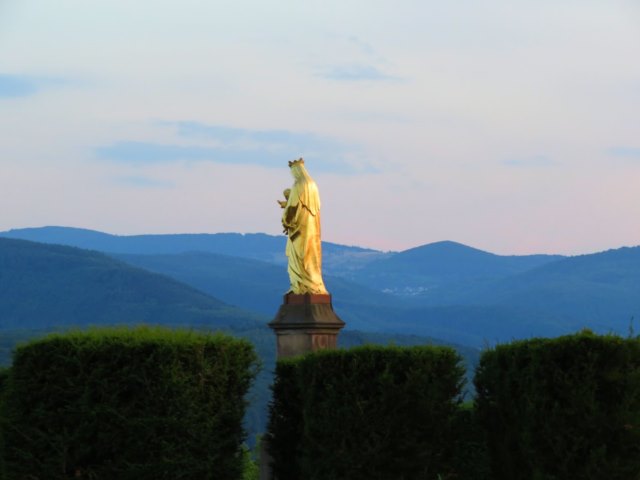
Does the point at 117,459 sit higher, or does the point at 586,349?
the point at 586,349

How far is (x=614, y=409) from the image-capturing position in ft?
62.6

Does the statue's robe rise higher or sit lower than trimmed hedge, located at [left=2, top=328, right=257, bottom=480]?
higher

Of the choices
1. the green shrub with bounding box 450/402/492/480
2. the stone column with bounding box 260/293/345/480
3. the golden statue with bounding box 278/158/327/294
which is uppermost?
the golden statue with bounding box 278/158/327/294

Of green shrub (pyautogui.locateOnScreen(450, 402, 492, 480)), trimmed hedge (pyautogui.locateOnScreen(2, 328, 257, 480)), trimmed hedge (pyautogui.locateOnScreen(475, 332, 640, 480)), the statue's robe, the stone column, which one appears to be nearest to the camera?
trimmed hedge (pyautogui.locateOnScreen(475, 332, 640, 480))

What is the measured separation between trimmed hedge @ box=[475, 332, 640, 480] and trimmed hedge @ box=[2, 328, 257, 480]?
4628 mm

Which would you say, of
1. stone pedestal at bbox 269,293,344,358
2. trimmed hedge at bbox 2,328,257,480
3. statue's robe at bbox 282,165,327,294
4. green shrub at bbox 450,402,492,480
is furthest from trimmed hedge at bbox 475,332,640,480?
statue's robe at bbox 282,165,327,294

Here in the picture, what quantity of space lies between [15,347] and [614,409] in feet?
27.5

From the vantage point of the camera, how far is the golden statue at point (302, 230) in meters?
30.1

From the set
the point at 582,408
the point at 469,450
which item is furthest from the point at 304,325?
the point at 582,408

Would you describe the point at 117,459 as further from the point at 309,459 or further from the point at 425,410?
the point at 425,410

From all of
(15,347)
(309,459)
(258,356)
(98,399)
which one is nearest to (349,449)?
(309,459)

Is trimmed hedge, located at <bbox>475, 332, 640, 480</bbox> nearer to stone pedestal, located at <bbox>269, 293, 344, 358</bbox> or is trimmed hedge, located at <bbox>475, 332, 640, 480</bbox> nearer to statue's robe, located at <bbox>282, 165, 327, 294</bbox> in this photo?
stone pedestal, located at <bbox>269, 293, 344, 358</bbox>

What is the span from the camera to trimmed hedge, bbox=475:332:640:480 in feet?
62.4

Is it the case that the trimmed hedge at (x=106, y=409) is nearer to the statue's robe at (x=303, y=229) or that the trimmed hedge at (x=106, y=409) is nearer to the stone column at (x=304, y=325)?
the stone column at (x=304, y=325)
